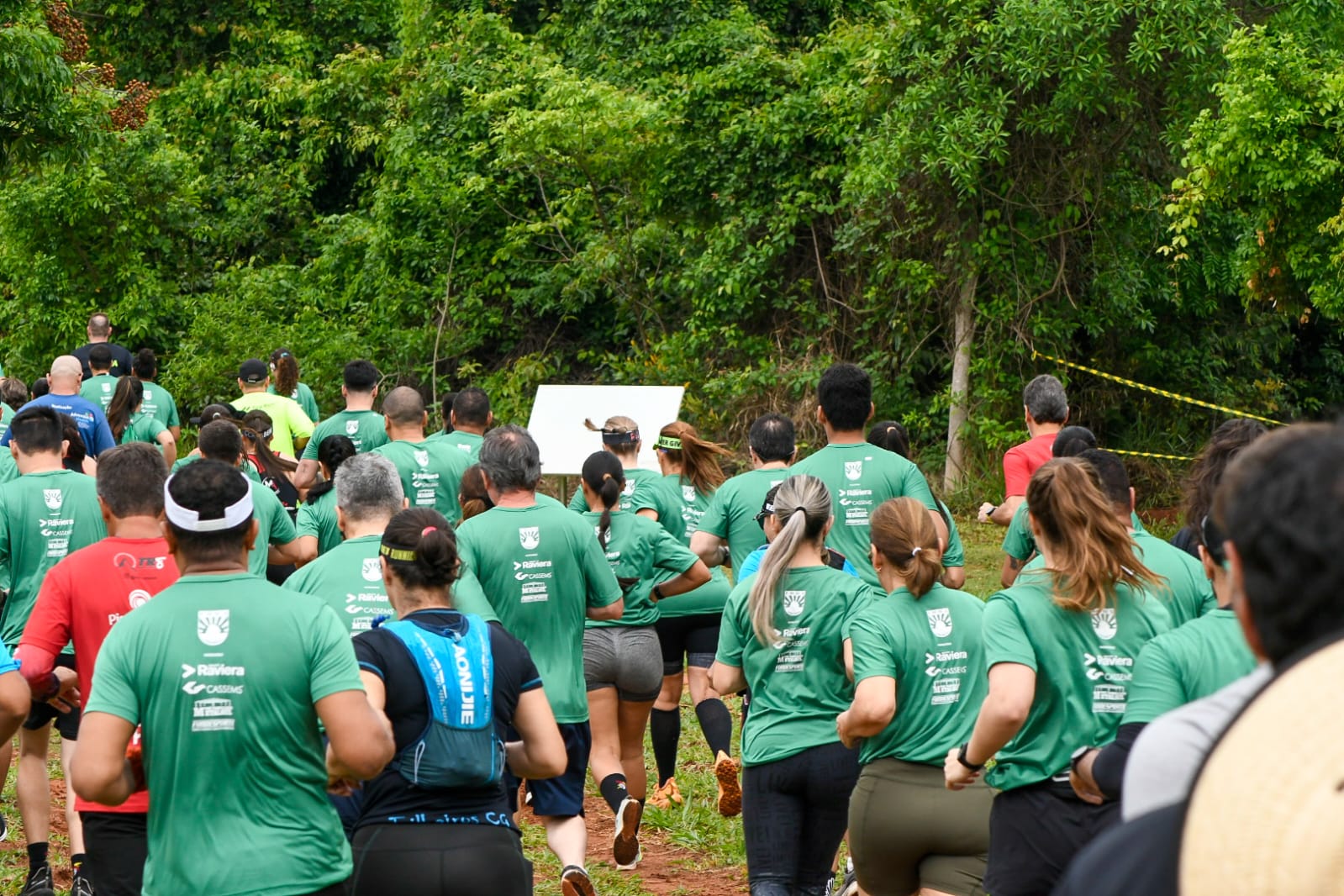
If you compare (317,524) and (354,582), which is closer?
(354,582)

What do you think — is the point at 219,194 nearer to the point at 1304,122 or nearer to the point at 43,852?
the point at 1304,122

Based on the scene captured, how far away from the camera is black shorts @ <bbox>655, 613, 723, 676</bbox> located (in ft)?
26.5

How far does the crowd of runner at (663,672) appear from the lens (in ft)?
5.58

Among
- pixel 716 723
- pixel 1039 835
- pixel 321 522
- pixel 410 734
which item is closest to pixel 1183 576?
pixel 1039 835

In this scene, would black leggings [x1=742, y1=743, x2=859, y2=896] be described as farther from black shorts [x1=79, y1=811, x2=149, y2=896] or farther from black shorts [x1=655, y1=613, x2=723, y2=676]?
black shorts [x1=655, y1=613, x2=723, y2=676]

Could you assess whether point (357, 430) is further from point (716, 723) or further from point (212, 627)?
point (212, 627)

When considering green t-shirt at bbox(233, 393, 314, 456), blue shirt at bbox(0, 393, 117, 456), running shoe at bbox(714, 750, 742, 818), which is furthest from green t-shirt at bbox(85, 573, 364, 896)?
green t-shirt at bbox(233, 393, 314, 456)

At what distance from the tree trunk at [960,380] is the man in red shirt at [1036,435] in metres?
9.00

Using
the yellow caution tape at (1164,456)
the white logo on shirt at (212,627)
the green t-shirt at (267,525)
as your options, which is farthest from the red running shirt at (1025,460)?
the yellow caution tape at (1164,456)

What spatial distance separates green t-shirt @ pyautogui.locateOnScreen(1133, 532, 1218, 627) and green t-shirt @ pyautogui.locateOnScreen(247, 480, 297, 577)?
13.1ft

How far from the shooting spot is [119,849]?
15.3 ft

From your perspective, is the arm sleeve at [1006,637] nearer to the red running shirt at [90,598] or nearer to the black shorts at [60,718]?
the red running shirt at [90,598]

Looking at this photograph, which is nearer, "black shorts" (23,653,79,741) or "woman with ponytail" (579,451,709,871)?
"black shorts" (23,653,79,741)

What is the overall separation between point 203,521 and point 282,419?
7.91 meters
